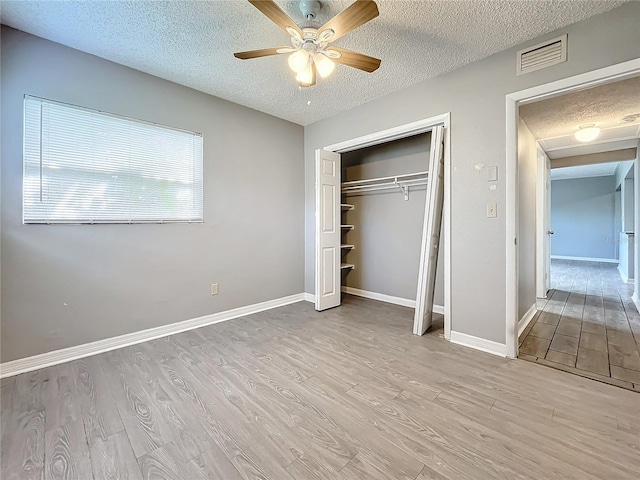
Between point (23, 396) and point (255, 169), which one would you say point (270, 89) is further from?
point (23, 396)

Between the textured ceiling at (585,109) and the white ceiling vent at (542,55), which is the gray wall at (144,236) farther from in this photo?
the textured ceiling at (585,109)

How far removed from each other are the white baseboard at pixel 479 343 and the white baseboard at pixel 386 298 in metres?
0.97

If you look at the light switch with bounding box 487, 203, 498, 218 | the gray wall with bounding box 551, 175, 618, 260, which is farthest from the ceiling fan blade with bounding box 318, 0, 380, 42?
the gray wall with bounding box 551, 175, 618, 260

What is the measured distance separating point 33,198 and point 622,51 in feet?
15.0

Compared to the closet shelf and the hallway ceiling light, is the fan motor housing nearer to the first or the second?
the closet shelf

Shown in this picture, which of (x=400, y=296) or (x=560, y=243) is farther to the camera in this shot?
(x=560, y=243)

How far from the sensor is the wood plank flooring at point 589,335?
2224 millimetres

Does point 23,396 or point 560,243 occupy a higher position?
point 560,243

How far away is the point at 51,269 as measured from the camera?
2342 millimetres

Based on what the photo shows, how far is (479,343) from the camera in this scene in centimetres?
259

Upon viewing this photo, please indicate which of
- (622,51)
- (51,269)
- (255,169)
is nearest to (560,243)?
(622,51)

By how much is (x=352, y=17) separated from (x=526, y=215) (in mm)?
3099

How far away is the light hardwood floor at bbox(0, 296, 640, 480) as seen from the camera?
4.39 ft

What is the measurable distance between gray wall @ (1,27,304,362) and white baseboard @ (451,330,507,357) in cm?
235
